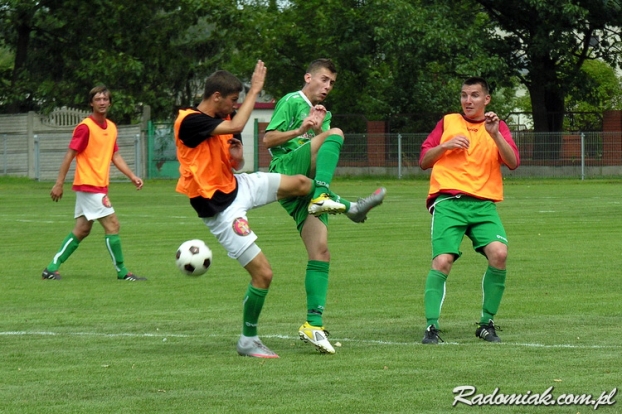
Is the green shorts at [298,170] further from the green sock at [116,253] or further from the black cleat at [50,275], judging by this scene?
the black cleat at [50,275]

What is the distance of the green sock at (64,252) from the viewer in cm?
1377

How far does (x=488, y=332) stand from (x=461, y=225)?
2.66 feet

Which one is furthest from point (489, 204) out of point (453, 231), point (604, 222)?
point (604, 222)

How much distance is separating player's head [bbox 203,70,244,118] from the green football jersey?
17.9 inches

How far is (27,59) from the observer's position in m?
49.8

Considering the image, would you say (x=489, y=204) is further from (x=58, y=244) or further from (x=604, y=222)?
(x=604, y=222)

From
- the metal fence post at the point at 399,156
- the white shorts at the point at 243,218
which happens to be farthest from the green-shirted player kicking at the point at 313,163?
the metal fence post at the point at 399,156

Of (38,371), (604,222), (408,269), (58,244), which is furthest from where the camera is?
(604,222)

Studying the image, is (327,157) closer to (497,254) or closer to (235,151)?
(235,151)

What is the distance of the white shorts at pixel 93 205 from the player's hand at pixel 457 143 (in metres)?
6.04

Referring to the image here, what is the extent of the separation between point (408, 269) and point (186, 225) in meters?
8.87

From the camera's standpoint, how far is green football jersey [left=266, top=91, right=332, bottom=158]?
8.68 metres

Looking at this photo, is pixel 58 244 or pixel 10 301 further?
pixel 58 244

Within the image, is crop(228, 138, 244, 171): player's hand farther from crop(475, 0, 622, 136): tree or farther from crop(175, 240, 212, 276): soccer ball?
crop(475, 0, 622, 136): tree
